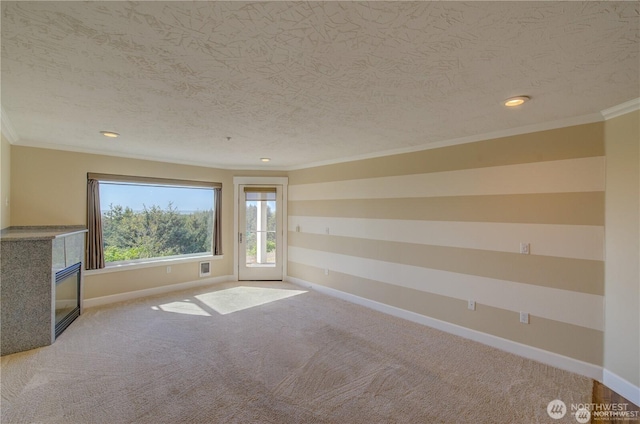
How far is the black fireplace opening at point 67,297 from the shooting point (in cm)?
343

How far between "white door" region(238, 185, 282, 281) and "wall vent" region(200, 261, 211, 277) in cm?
62

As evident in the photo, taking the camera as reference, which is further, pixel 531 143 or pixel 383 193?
pixel 383 193

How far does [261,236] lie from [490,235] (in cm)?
435

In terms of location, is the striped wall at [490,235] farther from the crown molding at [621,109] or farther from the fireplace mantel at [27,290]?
the fireplace mantel at [27,290]

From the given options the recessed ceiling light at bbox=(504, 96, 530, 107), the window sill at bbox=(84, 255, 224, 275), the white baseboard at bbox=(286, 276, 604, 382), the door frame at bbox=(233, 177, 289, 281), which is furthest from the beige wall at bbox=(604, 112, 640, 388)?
the window sill at bbox=(84, 255, 224, 275)

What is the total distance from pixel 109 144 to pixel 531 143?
17.7ft

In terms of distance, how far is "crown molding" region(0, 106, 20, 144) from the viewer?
9.08 ft

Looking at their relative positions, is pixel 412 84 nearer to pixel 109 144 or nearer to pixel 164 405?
pixel 164 405

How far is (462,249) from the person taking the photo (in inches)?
139

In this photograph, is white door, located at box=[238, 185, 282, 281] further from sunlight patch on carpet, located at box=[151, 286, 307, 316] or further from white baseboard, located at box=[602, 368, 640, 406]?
white baseboard, located at box=[602, 368, 640, 406]

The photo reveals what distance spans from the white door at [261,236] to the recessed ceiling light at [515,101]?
445 centimetres

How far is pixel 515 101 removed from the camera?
2.32 m

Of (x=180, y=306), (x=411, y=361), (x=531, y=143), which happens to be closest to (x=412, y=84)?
(x=531, y=143)

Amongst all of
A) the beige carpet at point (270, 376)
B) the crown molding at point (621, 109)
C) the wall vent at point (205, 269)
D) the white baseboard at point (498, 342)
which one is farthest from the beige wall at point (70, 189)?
the crown molding at point (621, 109)
